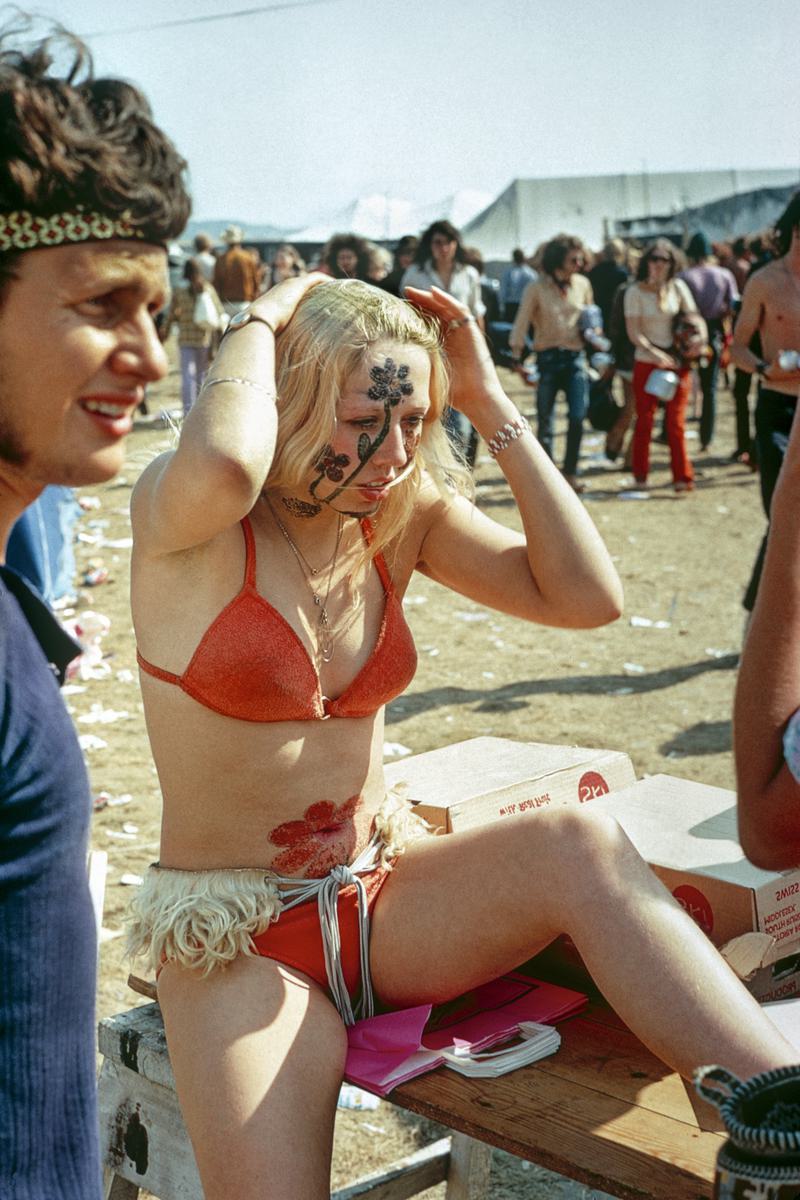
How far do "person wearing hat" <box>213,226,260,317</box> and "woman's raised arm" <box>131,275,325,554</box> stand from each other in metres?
13.4

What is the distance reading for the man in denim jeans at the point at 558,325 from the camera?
11.1 m

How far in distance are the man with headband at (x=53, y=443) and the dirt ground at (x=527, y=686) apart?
4.44 ft

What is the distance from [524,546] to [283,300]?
30.6 inches

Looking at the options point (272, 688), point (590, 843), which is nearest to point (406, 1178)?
point (590, 843)

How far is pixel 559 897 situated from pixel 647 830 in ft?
1.85

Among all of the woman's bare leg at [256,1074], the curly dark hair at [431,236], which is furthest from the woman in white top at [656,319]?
the woman's bare leg at [256,1074]

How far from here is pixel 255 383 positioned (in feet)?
8.16

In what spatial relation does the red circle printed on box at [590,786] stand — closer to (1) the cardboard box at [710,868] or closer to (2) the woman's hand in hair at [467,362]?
(1) the cardboard box at [710,868]

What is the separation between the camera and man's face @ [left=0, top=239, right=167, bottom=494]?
4.28 ft

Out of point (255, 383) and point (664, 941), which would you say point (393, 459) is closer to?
point (255, 383)

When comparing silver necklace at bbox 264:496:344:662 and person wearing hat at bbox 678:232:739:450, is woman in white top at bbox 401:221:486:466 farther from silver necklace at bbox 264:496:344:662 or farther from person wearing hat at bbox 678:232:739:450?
silver necklace at bbox 264:496:344:662

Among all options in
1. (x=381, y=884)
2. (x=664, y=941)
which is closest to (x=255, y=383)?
(x=381, y=884)

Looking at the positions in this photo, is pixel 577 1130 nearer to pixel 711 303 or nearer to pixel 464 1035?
pixel 464 1035

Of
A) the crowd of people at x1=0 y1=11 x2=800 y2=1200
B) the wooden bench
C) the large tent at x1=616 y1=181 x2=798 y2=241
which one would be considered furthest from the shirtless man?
the large tent at x1=616 y1=181 x2=798 y2=241
